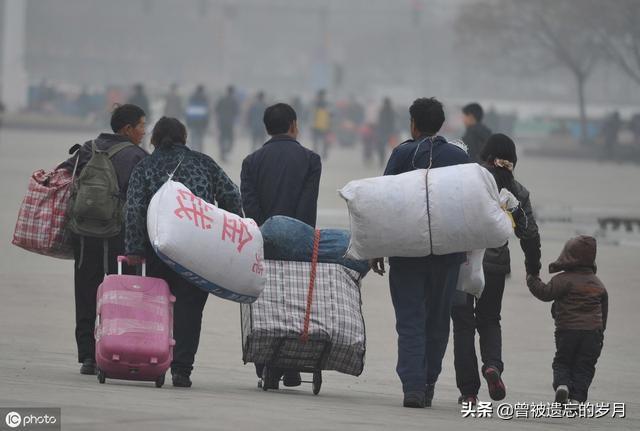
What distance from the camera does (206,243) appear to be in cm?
796

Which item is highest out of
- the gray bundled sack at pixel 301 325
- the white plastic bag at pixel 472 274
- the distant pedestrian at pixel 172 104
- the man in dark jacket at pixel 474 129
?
the distant pedestrian at pixel 172 104

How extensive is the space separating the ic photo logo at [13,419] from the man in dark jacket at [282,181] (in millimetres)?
2857

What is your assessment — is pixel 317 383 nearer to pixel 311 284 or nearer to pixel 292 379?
pixel 292 379

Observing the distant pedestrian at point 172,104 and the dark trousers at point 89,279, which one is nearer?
the dark trousers at point 89,279

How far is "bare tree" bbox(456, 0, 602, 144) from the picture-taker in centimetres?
5766

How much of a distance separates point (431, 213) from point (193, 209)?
1115 millimetres

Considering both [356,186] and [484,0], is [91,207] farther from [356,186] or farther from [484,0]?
[484,0]

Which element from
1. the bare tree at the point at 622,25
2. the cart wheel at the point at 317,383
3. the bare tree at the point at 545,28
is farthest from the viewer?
the bare tree at the point at 545,28

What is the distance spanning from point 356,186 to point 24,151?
29780 millimetres

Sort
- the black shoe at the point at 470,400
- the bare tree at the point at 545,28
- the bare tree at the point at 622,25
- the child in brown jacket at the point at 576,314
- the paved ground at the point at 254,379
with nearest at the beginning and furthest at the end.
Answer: the paved ground at the point at 254,379 < the black shoe at the point at 470,400 < the child in brown jacket at the point at 576,314 < the bare tree at the point at 622,25 < the bare tree at the point at 545,28

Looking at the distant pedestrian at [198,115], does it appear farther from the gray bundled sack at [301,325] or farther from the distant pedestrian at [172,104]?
the gray bundled sack at [301,325]

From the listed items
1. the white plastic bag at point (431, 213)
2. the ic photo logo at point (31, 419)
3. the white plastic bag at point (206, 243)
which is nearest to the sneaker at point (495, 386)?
the white plastic bag at point (431, 213)

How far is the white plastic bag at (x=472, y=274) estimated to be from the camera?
8.18 metres

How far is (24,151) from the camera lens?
36.9m
